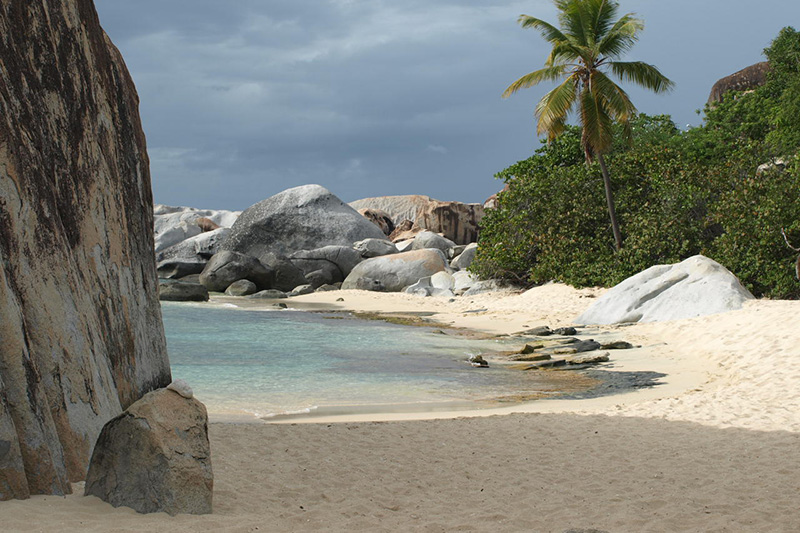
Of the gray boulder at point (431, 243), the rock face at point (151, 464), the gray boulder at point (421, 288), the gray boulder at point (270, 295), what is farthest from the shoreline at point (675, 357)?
the gray boulder at point (431, 243)

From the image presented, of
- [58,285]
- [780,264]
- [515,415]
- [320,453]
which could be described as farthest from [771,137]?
[58,285]

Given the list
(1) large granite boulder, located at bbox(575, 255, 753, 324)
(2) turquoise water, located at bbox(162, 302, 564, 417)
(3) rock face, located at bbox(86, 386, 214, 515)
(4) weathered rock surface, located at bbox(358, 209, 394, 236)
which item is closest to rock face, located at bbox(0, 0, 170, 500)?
(3) rock face, located at bbox(86, 386, 214, 515)

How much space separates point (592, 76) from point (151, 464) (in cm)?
2107

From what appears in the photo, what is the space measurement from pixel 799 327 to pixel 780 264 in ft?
20.9

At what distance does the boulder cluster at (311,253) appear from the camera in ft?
98.0

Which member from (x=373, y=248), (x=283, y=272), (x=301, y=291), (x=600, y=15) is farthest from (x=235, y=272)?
(x=600, y=15)

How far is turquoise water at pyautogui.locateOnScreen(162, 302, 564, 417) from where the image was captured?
9.59m

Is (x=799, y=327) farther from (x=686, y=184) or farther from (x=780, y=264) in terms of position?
(x=686, y=184)

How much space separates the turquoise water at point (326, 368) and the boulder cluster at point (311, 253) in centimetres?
945

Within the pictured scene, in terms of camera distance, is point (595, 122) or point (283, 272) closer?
point (595, 122)

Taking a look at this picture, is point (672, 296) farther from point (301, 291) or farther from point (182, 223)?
point (182, 223)

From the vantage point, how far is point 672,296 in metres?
16.3

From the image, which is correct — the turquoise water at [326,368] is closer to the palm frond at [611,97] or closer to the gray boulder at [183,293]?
the gray boulder at [183,293]

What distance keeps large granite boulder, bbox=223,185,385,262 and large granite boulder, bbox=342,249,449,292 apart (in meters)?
5.86
